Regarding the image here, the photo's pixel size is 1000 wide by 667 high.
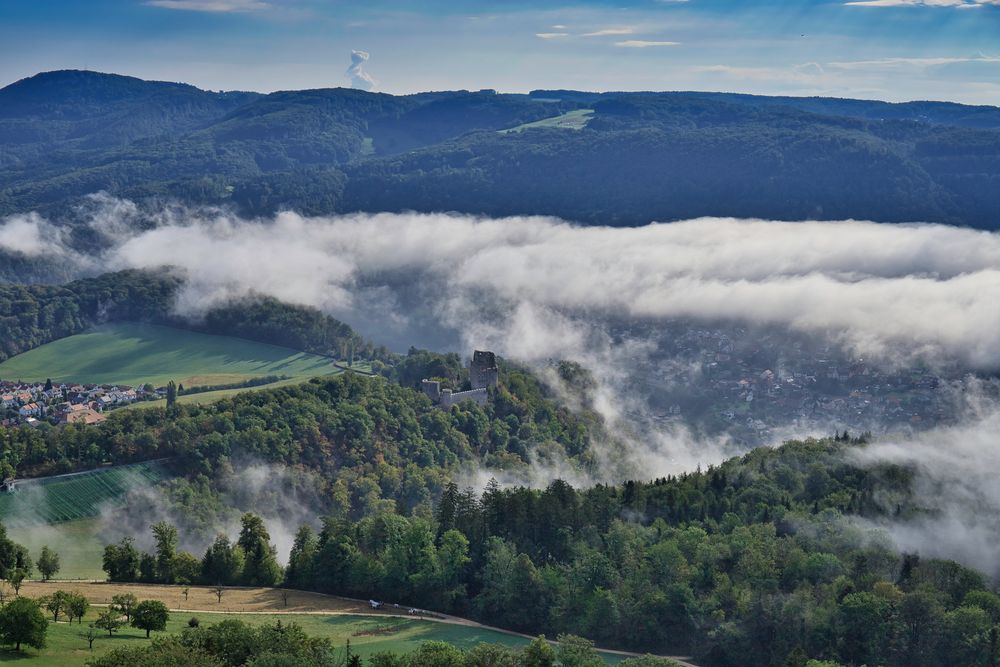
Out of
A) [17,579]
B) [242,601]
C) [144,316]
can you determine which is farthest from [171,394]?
[144,316]

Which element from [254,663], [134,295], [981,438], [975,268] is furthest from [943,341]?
[254,663]

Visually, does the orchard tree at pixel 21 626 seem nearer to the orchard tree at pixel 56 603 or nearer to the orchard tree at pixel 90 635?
the orchard tree at pixel 90 635

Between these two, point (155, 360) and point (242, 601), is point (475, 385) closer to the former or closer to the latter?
point (155, 360)

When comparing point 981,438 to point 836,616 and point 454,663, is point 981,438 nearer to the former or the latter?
point 836,616

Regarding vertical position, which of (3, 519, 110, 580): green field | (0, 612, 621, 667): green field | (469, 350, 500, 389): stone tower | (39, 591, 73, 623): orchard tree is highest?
(469, 350, 500, 389): stone tower

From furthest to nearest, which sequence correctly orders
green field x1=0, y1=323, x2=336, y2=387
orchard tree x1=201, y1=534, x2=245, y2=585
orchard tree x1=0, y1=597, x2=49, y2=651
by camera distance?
green field x1=0, y1=323, x2=336, y2=387, orchard tree x1=201, y1=534, x2=245, y2=585, orchard tree x1=0, y1=597, x2=49, y2=651

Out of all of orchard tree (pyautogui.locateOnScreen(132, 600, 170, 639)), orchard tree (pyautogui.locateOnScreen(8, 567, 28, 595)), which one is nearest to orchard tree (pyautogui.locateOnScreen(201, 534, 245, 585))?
orchard tree (pyautogui.locateOnScreen(8, 567, 28, 595))

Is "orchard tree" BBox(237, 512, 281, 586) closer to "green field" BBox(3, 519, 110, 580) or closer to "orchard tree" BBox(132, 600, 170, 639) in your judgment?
"green field" BBox(3, 519, 110, 580)

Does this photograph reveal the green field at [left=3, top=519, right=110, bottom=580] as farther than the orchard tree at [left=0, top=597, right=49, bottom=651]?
Yes
